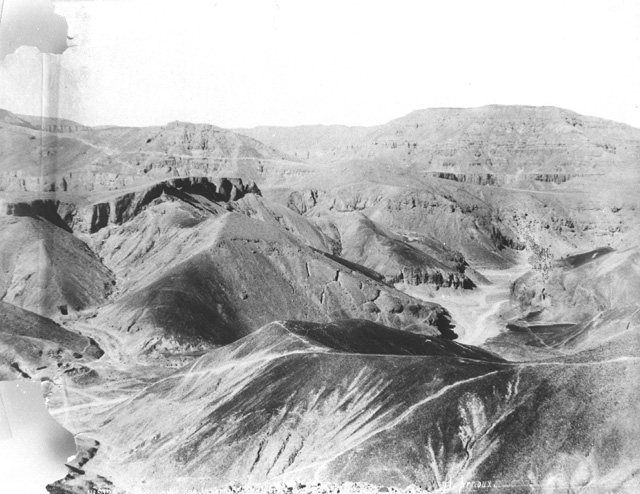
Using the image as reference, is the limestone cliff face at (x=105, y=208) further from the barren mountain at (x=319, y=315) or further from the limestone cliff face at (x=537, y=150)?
the limestone cliff face at (x=537, y=150)

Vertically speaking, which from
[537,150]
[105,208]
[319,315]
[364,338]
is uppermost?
[537,150]

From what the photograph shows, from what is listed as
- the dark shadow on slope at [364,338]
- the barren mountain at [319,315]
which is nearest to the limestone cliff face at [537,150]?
the barren mountain at [319,315]

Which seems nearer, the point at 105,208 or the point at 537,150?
the point at 105,208

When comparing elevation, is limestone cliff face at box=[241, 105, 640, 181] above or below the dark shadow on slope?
above

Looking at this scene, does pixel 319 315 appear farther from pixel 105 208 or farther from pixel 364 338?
pixel 105 208

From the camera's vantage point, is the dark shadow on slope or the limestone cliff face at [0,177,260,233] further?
the limestone cliff face at [0,177,260,233]

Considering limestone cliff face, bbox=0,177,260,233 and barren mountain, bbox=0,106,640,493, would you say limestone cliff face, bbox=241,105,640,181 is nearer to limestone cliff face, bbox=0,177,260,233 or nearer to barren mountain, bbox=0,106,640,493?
barren mountain, bbox=0,106,640,493

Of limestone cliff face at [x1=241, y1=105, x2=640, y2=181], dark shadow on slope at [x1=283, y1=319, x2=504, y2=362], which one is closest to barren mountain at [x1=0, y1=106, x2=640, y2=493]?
dark shadow on slope at [x1=283, y1=319, x2=504, y2=362]

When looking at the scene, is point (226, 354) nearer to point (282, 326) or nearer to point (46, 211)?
point (282, 326)

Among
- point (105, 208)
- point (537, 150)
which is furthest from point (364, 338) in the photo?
point (537, 150)

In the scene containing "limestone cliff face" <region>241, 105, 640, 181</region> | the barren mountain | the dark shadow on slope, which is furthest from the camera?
"limestone cliff face" <region>241, 105, 640, 181</region>

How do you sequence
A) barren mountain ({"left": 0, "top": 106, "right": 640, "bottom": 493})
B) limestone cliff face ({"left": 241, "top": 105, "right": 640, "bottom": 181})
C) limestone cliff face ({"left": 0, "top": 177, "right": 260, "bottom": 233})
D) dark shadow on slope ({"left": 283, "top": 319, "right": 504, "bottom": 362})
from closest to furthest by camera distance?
barren mountain ({"left": 0, "top": 106, "right": 640, "bottom": 493}) → dark shadow on slope ({"left": 283, "top": 319, "right": 504, "bottom": 362}) → limestone cliff face ({"left": 0, "top": 177, "right": 260, "bottom": 233}) → limestone cliff face ({"left": 241, "top": 105, "right": 640, "bottom": 181})

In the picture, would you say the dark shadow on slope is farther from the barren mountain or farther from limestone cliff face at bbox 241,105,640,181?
limestone cliff face at bbox 241,105,640,181
